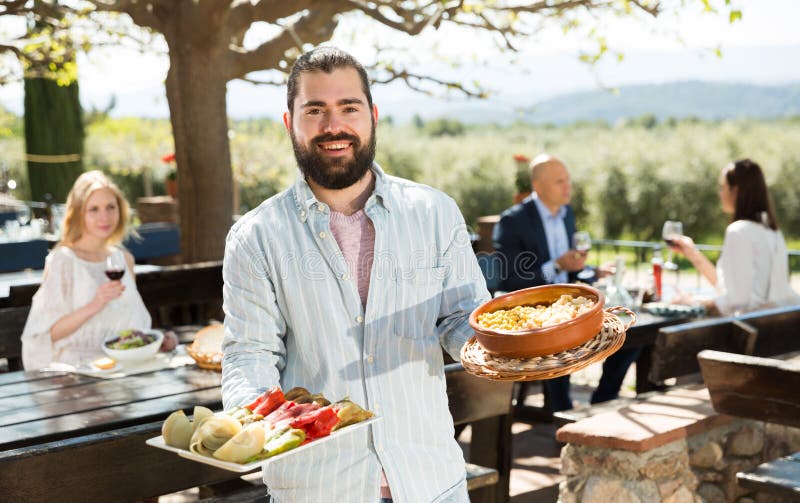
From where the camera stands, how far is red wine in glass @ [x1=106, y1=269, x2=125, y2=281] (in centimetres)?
441

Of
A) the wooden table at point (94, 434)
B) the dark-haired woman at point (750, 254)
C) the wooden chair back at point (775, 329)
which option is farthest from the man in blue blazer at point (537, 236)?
the wooden table at point (94, 434)

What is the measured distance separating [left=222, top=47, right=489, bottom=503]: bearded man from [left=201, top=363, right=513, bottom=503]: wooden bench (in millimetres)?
1111

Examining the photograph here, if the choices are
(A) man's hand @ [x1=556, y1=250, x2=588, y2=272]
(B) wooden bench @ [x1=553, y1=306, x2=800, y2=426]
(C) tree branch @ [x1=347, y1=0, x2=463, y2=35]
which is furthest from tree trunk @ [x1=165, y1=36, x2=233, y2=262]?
(B) wooden bench @ [x1=553, y1=306, x2=800, y2=426]

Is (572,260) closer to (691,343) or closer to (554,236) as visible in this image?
(554,236)

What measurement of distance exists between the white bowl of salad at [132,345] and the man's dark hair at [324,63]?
2.15 metres

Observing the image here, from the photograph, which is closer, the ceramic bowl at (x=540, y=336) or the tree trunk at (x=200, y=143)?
the ceramic bowl at (x=540, y=336)

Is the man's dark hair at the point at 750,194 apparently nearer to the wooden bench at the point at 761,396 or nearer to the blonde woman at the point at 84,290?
the wooden bench at the point at 761,396

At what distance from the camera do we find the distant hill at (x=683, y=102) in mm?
52438

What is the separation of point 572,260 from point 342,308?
12.5 feet

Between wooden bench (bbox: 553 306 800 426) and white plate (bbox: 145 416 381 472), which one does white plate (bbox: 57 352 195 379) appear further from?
white plate (bbox: 145 416 381 472)

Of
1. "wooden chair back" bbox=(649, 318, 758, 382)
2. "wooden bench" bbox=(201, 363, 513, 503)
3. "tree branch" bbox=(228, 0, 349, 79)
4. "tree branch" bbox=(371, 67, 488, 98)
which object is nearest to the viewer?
"wooden bench" bbox=(201, 363, 513, 503)

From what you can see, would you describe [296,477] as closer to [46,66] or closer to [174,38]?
[174,38]

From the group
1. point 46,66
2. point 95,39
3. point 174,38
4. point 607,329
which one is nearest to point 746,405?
point 607,329

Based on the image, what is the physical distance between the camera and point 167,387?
147 inches
